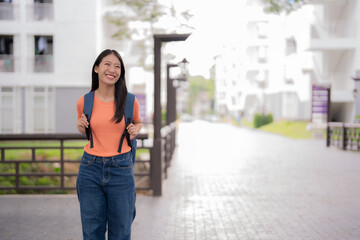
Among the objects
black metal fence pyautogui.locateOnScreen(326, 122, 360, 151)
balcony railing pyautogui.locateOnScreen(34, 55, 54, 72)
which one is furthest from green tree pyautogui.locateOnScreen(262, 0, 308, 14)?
balcony railing pyautogui.locateOnScreen(34, 55, 54, 72)

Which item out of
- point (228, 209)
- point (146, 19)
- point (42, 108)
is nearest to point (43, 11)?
point (42, 108)

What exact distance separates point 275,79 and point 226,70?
1070 inches

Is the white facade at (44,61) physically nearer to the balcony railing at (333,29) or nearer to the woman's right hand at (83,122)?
the balcony railing at (333,29)

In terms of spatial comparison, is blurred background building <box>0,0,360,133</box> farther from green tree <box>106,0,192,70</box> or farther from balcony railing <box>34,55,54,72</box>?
green tree <box>106,0,192,70</box>

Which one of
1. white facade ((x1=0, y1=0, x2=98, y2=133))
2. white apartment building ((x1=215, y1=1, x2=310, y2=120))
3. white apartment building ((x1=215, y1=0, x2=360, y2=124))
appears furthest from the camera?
white apartment building ((x1=215, y1=1, x2=310, y2=120))

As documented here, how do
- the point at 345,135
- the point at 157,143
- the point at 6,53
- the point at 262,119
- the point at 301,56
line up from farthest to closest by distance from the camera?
the point at 262,119 → the point at 301,56 → the point at 6,53 → the point at 345,135 → the point at 157,143

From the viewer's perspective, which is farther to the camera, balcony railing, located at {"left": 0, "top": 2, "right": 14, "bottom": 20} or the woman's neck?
balcony railing, located at {"left": 0, "top": 2, "right": 14, "bottom": 20}

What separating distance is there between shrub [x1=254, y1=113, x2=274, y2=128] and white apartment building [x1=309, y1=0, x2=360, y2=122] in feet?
37.1

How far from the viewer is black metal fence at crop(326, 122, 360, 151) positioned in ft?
56.3

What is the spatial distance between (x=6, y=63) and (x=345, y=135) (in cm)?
1564

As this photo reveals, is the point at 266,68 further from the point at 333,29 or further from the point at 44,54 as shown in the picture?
the point at 44,54

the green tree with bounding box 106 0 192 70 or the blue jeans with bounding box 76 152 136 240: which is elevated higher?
the green tree with bounding box 106 0 192 70

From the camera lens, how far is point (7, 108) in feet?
70.9

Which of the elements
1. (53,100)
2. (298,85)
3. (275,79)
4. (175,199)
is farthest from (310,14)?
(175,199)
